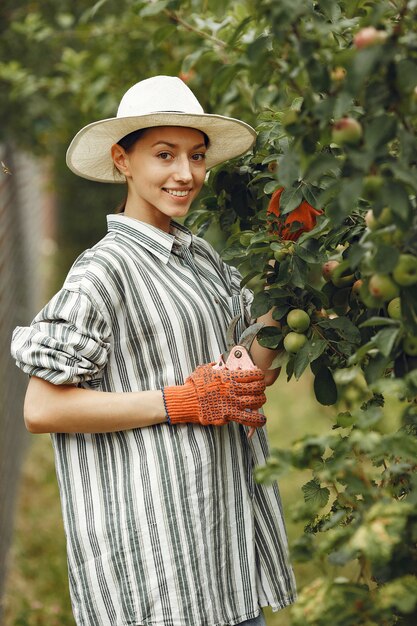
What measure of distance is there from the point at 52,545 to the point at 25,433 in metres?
1.50

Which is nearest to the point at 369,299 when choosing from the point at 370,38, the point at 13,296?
the point at 370,38

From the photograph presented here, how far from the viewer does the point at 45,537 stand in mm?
5180

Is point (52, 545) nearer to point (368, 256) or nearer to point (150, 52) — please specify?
point (150, 52)

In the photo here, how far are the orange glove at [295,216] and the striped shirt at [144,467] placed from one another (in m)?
0.27

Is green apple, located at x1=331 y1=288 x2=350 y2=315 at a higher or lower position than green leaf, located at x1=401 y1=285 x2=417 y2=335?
higher

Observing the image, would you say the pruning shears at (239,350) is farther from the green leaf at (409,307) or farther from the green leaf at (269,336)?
the green leaf at (409,307)

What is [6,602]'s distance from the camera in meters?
4.35

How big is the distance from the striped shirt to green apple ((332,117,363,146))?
91cm

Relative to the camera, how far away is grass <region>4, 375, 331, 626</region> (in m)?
4.22

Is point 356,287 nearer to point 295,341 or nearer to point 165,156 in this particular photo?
point 295,341

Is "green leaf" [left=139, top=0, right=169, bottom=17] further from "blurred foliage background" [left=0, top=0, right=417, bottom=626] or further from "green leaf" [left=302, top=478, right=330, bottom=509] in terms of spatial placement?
"green leaf" [left=302, top=478, right=330, bottom=509]

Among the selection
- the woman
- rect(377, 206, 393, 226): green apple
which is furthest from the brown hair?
rect(377, 206, 393, 226): green apple

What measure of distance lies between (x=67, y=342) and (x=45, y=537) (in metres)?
3.27

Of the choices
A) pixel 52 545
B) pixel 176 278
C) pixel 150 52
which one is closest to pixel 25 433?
pixel 52 545
